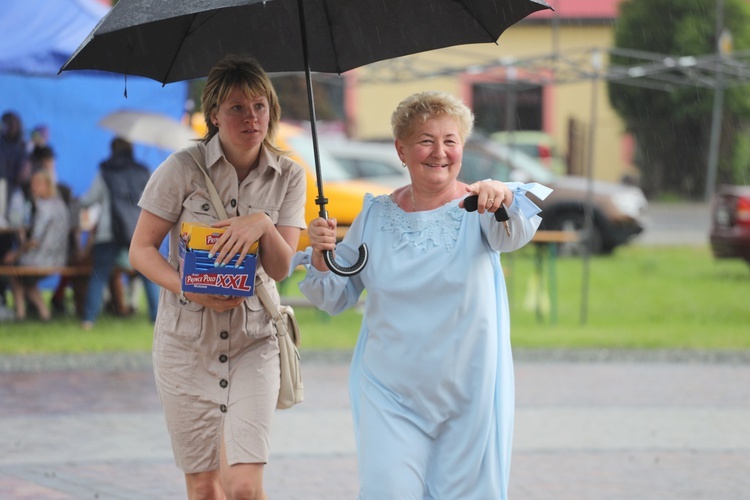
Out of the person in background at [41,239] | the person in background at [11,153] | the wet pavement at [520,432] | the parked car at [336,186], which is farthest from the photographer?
the parked car at [336,186]

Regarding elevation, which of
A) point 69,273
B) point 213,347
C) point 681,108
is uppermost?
point 213,347

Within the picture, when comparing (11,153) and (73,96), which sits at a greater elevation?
(73,96)

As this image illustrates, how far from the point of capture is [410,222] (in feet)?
13.5

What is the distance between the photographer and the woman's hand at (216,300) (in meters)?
4.15

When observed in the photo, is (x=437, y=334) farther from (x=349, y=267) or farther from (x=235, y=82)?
(x=235, y=82)

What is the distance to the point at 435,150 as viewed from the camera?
13.2 ft

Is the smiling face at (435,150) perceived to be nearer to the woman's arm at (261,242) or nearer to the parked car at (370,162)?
the woman's arm at (261,242)

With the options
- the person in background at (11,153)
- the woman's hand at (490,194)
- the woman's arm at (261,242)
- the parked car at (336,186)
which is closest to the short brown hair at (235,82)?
the woman's arm at (261,242)

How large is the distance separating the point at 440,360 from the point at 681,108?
30.2m

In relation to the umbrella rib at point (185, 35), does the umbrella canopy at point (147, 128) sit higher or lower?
lower

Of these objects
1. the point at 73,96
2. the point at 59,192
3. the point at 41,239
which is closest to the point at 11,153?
the point at 59,192

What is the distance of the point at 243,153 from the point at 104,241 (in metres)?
8.74

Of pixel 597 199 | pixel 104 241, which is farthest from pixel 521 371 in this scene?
pixel 597 199

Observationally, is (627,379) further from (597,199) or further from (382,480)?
(597,199)
